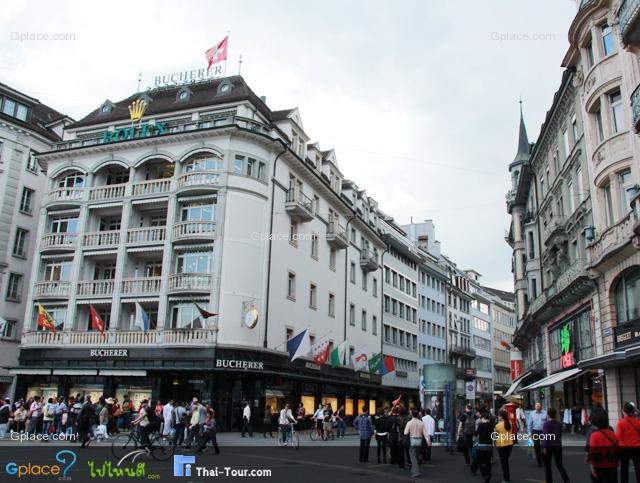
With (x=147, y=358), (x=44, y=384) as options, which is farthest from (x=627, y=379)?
(x=44, y=384)

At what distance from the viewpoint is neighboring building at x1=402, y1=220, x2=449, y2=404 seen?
7156cm

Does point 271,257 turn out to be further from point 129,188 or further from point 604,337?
point 604,337

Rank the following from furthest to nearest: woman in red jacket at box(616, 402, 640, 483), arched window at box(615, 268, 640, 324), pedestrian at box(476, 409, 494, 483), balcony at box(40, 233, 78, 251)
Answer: balcony at box(40, 233, 78, 251) < arched window at box(615, 268, 640, 324) < pedestrian at box(476, 409, 494, 483) < woman in red jacket at box(616, 402, 640, 483)

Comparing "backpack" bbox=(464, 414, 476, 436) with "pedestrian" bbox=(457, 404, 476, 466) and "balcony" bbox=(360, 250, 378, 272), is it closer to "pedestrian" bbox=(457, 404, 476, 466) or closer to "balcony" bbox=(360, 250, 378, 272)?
"pedestrian" bbox=(457, 404, 476, 466)

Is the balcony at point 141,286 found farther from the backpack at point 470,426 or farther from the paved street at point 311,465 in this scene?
the backpack at point 470,426

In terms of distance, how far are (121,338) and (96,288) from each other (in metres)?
3.90

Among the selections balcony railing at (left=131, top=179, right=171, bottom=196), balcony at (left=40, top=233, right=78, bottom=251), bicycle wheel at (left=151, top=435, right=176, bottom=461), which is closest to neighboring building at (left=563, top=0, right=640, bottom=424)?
bicycle wheel at (left=151, top=435, right=176, bottom=461)

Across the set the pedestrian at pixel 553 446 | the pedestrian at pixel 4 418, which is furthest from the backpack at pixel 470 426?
the pedestrian at pixel 4 418

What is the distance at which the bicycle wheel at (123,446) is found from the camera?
17078mm

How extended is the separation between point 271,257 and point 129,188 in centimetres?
975

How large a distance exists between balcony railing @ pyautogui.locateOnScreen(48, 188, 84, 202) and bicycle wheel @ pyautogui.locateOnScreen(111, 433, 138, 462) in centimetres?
2426

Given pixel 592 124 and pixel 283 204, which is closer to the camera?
pixel 592 124

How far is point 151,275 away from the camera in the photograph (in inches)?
1469

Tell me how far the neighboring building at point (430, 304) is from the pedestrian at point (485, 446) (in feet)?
181
